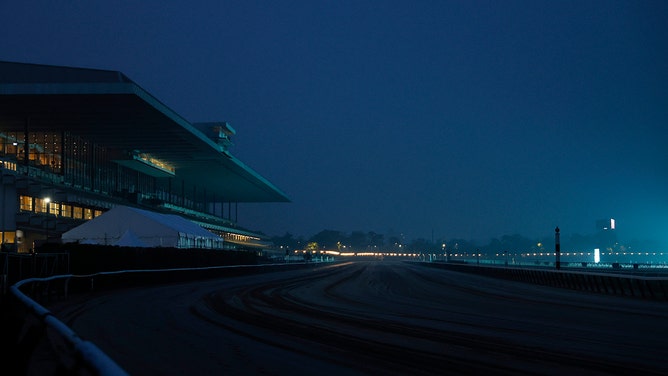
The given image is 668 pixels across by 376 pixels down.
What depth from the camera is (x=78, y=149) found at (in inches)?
2844

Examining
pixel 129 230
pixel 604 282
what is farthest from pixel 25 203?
pixel 604 282

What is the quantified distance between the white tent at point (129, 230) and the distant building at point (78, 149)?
13.9ft

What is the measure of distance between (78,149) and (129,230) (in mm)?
31541

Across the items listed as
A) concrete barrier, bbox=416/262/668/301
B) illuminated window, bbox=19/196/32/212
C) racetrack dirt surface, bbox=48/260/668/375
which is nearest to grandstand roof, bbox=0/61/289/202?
illuminated window, bbox=19/196/32/212

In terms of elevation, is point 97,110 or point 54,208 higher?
point 97,110

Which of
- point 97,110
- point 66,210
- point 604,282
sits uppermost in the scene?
point 97,110

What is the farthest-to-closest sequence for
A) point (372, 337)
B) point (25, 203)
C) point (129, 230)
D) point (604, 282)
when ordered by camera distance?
point (25, 203), point (129, 230), point (604, 282), point (372, 337)

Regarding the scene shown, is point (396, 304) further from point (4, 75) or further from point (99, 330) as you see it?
point (4, 75)

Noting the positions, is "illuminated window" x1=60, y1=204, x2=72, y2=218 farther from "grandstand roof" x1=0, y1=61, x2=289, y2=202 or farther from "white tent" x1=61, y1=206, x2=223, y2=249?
"white tent" x1=61, y1=206, x2=223, y2=249

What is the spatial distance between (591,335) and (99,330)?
8825mm

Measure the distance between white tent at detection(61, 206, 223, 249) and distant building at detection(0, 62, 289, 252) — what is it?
167 inches

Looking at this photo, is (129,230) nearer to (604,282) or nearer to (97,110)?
(97,110)

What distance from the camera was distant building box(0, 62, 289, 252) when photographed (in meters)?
54.4

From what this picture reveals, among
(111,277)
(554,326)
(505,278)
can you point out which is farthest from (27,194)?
(554,326)
